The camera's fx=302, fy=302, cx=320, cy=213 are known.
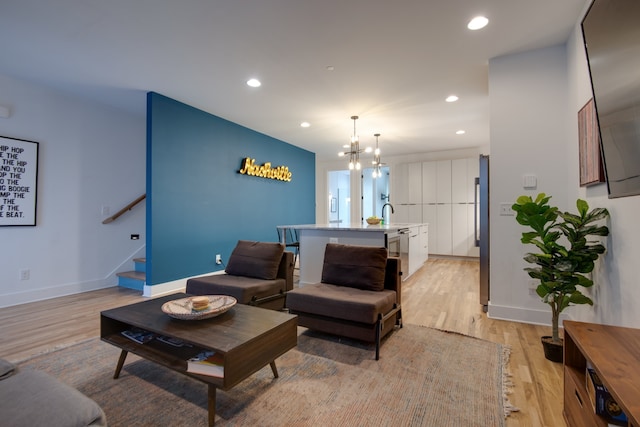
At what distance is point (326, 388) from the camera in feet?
5.96

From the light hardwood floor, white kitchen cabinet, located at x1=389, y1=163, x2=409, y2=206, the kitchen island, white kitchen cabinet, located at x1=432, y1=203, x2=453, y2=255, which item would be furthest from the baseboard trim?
white kitchen cabinet, located at x1=432, y1=203, x2=453, y2=255

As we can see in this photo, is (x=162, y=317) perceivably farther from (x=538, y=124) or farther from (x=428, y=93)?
(x=428, y=93)

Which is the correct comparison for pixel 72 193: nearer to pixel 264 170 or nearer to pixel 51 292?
pixel 51 292

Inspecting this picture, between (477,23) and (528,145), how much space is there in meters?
1.21

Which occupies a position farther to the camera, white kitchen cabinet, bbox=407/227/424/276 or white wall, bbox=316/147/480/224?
white wall, bbox=316/147/480/224

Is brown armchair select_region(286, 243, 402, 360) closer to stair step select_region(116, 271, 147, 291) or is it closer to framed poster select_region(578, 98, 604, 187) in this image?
framed poster select_region(578, 98, 604, 187)

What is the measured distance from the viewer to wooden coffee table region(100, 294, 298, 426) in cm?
147

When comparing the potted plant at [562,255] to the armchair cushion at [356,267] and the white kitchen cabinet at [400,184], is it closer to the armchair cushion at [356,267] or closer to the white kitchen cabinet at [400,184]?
the armchair cushion at [356,267]

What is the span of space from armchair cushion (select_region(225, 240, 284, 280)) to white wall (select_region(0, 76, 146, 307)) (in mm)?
2398

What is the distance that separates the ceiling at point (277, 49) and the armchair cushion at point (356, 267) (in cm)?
191

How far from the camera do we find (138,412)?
1596mm

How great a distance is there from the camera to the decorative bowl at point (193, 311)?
68.7 inches

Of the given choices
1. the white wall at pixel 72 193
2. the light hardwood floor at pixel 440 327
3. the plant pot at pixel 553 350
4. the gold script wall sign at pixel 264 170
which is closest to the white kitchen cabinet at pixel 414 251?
the light hardwood floor at pixel 440 327

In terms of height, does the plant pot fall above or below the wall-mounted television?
below
